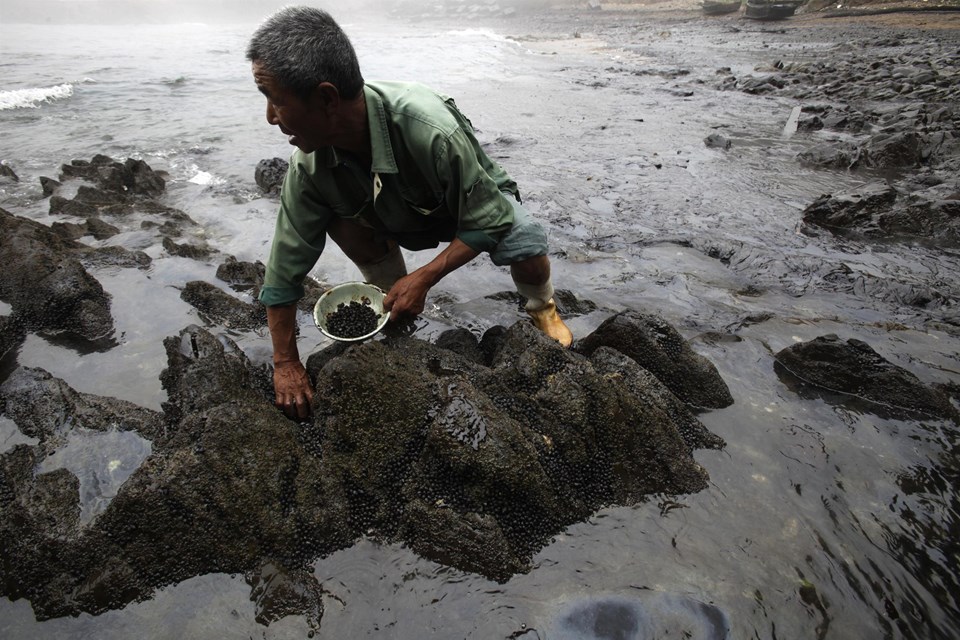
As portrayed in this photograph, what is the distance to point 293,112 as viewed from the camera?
2438 millimetres

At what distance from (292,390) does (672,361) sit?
2.23 meters

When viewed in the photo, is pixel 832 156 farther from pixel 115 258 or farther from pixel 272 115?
pixel 115 258

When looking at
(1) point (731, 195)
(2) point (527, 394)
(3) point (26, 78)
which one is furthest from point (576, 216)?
(3) point (26, 78)

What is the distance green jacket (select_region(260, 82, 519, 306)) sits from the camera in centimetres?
278

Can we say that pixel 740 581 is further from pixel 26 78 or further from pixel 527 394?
pixel 26 78

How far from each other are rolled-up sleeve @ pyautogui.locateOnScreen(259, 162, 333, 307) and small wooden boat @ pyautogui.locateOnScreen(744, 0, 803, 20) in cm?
3330

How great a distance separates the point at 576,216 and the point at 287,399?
15.3 ft

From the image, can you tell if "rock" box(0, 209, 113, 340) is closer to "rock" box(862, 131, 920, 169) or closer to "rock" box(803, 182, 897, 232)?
"rock" box(803, 182, 897, 232)

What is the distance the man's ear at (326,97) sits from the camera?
7.91ft

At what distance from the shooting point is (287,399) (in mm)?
2852

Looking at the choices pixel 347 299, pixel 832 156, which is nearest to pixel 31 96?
pixel 347 299

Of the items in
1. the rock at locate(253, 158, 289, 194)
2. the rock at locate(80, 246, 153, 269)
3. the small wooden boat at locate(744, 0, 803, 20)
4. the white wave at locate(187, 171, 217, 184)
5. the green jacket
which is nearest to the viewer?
the green jacket

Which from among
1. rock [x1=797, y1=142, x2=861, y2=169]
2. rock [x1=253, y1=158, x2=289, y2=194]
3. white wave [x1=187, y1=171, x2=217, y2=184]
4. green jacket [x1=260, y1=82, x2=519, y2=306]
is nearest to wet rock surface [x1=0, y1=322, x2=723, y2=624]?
green jacket [x1=260, y1=82, x2=519, y2=306]

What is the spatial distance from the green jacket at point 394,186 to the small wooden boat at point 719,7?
3639 centimetres
